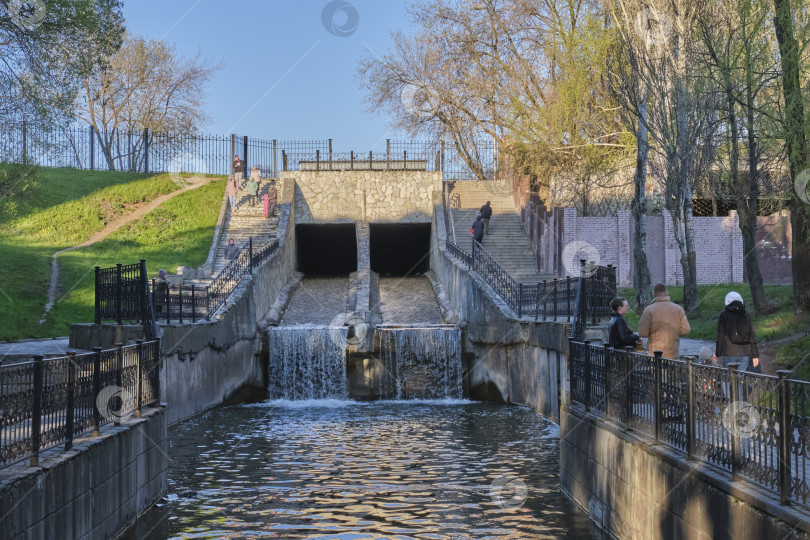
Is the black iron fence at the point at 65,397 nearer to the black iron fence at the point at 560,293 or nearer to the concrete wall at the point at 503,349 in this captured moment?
the black iron fence at the point at 560,293

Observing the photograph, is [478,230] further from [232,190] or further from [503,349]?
[232,190]

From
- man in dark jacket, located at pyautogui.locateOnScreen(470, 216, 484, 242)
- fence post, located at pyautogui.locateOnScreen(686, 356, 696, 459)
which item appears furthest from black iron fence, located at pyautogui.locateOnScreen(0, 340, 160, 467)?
man in dark jacket, located at pyautogui.locateOnScreen(470, 216, 484, 242)

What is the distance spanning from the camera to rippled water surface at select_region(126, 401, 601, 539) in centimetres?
1041

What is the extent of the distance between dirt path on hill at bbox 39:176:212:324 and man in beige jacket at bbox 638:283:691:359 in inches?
867

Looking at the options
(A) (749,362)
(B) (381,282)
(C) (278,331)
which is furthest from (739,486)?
(B) (381,282)

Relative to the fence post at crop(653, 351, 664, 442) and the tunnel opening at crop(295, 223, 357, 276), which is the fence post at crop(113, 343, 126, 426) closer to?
the fence post at crop(653, 351, 664, 442)

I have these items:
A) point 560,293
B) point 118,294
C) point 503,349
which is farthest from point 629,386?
point 503,349

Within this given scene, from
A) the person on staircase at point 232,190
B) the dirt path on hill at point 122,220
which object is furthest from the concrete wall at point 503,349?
the dirt path on hill at point 122,220

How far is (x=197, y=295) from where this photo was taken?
2203cm

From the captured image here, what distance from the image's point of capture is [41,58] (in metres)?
20.8

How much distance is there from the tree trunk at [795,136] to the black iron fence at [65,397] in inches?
488

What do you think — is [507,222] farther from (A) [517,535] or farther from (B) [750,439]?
(B) [750,439]

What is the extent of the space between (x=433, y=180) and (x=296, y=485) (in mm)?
27294

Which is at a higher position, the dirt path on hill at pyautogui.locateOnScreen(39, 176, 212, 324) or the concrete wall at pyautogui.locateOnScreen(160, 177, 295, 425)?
the dirt path on hill at pyautogui.locateOnScreen(39, 176, 212, 324)
